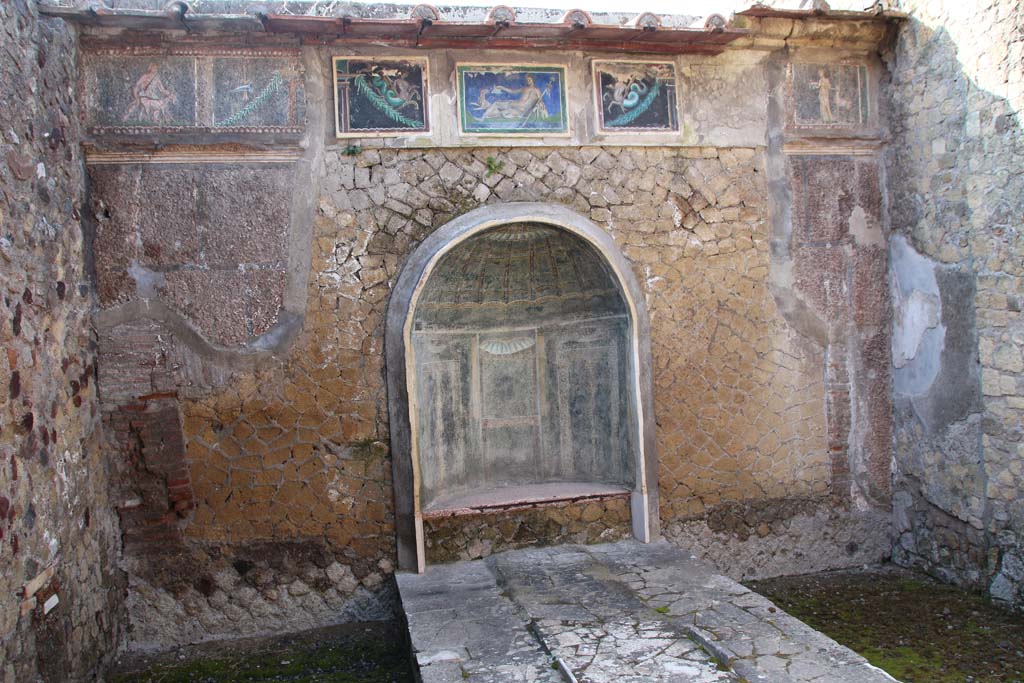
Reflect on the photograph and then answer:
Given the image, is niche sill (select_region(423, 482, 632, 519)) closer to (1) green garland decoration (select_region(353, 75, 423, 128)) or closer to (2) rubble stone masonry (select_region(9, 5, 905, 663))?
(2) rubble stone masonry (select_region(9, 5, 905, 663))

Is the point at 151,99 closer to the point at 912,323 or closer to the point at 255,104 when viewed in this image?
the point at 255,104

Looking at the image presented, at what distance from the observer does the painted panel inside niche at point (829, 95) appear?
5363 mm

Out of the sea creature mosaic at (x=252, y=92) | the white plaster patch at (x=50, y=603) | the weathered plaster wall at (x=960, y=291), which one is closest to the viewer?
the white plaster patch at (x=50, y=603)

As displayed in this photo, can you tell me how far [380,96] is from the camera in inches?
191

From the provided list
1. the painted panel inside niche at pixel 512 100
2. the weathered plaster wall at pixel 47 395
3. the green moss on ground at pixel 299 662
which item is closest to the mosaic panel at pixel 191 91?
the weathered plaster wall at pixel 47 395

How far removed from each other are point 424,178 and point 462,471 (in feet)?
6.89

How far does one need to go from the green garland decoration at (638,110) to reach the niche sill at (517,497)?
2359mm

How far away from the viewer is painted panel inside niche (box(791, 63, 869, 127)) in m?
5.36

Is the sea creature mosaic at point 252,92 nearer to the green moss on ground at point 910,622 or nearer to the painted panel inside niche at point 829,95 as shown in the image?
the painted panel inside niche at point 829,95

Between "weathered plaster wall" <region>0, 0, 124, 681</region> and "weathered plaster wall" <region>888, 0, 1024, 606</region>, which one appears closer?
"weathered plaster wall" <region>0, 0, 124, 681</region>

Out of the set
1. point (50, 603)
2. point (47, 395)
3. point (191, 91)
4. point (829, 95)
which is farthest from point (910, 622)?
point (191, 91)

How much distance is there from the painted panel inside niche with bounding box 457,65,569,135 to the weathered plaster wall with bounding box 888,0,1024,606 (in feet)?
7.51

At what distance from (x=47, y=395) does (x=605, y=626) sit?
2891 millimetres

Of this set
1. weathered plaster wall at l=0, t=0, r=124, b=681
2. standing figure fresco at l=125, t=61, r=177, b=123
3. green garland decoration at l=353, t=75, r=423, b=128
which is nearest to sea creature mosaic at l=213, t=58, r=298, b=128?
standing figure fresco at l=125, t=61, r=177, b=123
